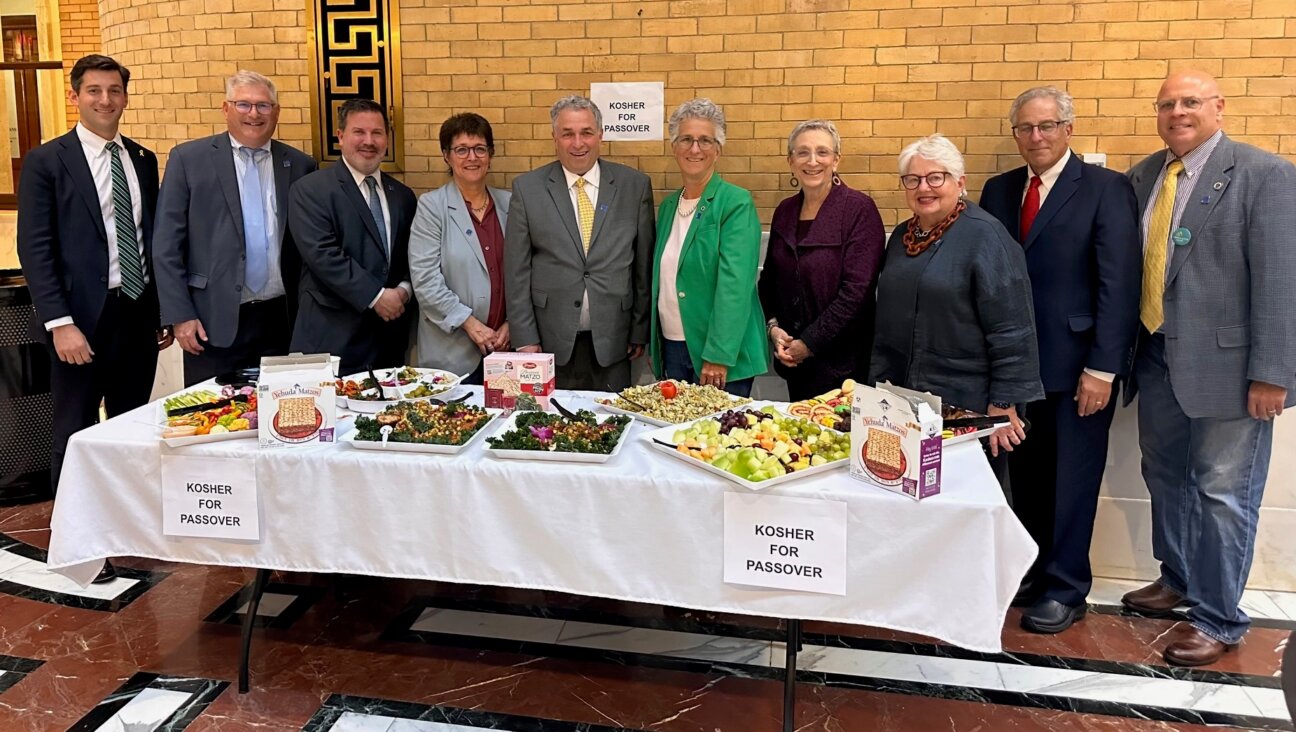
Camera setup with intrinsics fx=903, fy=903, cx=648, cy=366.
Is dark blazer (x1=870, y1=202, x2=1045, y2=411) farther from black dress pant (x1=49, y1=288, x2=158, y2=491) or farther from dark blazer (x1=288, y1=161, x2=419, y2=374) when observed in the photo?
black dress pant (x1=49, y1=288, x2=158, y2=491)

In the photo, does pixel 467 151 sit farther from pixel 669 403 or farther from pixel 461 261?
pixel 669 403

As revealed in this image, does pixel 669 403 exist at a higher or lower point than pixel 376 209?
lower

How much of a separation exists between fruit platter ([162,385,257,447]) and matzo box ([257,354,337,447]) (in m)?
0.11

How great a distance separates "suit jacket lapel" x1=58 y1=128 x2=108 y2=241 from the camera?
12.9 feet

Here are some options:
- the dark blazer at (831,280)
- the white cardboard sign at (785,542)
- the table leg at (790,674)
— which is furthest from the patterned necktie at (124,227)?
the table leg at (790,674)

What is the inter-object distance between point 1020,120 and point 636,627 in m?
2.37

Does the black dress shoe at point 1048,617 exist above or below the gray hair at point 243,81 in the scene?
below

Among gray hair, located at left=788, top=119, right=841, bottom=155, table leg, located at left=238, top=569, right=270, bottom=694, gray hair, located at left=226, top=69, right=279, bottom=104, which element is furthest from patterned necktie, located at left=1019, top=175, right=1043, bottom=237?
gray hair, located at left=226, top=69, right=279, bottom=104

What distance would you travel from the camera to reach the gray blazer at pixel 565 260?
12.1 ft

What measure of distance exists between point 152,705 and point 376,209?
213 cm

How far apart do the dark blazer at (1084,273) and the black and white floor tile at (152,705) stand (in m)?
3.07

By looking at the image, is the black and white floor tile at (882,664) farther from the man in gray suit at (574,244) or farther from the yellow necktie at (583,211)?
the yellow necktie at (583,211)

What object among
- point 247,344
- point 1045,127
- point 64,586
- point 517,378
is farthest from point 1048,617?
point 64,586

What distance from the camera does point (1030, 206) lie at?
340 centimetres
